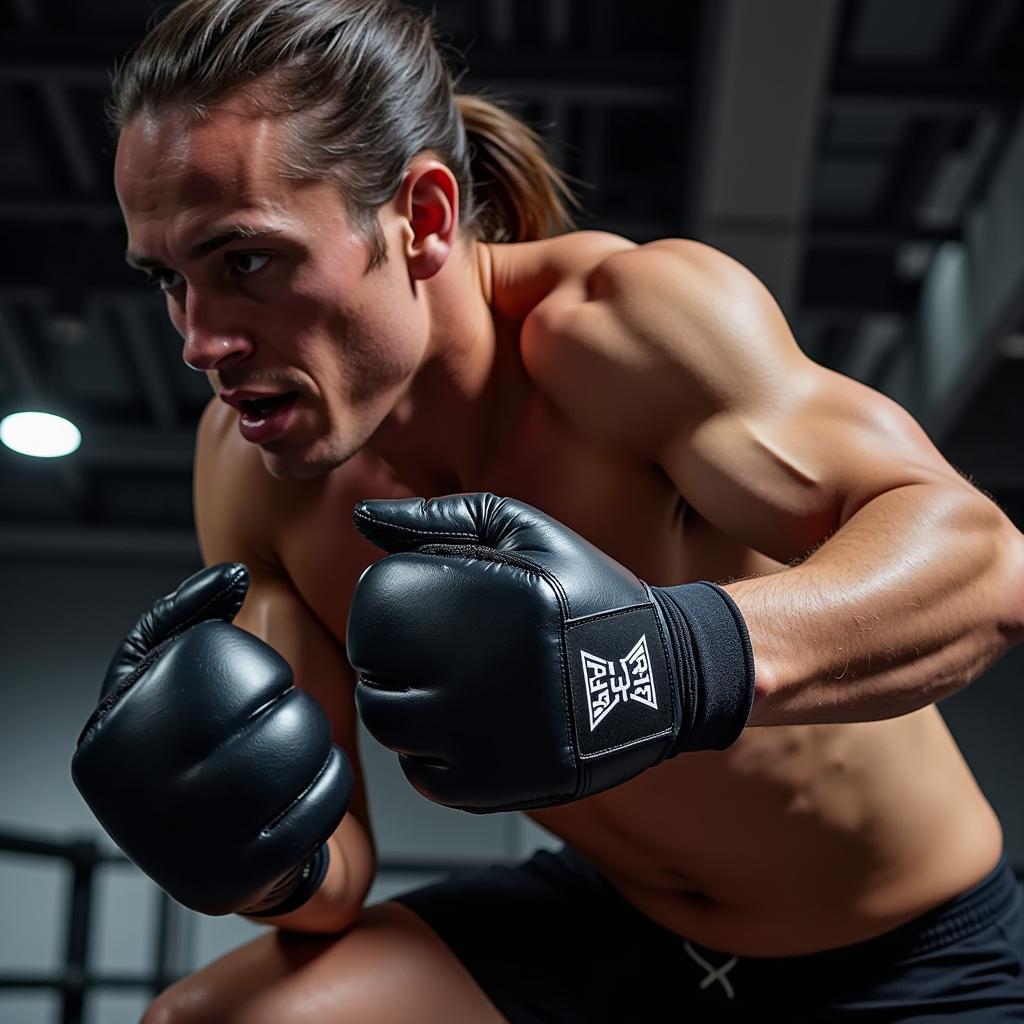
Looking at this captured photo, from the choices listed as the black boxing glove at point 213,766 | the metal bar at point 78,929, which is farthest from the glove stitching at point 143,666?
the metal bar at point 78,929

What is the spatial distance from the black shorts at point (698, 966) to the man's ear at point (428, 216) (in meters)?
0.72

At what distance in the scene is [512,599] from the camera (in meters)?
0.82

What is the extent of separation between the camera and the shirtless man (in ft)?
2.85

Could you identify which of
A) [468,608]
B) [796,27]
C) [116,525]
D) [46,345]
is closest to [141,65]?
[468,608]

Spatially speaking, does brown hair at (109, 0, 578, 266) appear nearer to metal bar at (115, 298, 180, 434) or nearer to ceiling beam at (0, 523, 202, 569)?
metal bar at (115, 298, 180, 434)

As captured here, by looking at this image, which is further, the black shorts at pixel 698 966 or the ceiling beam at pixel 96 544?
the ceiling beam at pixel 96 544

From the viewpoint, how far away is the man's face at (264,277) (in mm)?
1173

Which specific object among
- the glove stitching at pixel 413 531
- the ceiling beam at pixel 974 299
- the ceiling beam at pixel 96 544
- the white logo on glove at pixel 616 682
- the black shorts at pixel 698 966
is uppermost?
the glove stitching at pixel 413 531

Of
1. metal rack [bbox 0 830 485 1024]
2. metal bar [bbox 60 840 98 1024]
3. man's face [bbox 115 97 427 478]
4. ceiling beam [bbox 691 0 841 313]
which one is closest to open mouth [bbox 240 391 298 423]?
man's face [bbox 115 97 427 478]

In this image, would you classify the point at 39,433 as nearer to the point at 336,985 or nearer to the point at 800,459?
the point at 336,985

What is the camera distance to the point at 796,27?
2.74 m

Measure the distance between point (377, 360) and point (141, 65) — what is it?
36 cm

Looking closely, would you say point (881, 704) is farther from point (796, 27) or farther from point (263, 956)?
point (796, 27)

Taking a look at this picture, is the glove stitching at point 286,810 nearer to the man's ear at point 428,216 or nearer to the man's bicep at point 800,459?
the man's bicep at point 800,459
